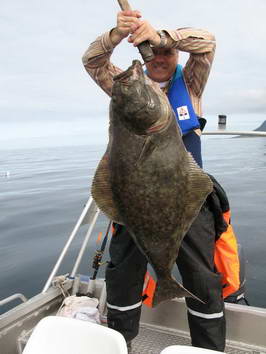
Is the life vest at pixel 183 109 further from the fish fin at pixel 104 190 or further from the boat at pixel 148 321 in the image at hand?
the boat at pixel 148 321

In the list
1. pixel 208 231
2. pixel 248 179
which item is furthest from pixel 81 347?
pixel 248 179

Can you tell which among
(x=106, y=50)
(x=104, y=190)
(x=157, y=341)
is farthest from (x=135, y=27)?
(x=157, y=341)

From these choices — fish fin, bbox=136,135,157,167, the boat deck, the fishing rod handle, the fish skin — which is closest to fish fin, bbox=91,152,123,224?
the fish skin

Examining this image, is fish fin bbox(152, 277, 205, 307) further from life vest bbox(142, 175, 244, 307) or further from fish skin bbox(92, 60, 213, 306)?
life vest bbox(142, 175, 244, 307)

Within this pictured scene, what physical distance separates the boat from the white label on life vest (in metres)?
1.70

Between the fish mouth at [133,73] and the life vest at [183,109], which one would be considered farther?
the life vest at [183,109]

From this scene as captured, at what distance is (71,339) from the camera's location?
1754 millimetres

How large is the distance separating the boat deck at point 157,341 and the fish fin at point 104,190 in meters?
1.76

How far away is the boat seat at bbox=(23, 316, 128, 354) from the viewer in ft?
5.47

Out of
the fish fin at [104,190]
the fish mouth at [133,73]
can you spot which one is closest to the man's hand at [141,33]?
the fish mouth at [133,73]

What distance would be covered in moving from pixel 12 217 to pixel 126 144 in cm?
1031

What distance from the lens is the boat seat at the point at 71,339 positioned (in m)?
1.67

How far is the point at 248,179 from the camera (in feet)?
48.1

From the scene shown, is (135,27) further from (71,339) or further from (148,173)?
(71,339)
